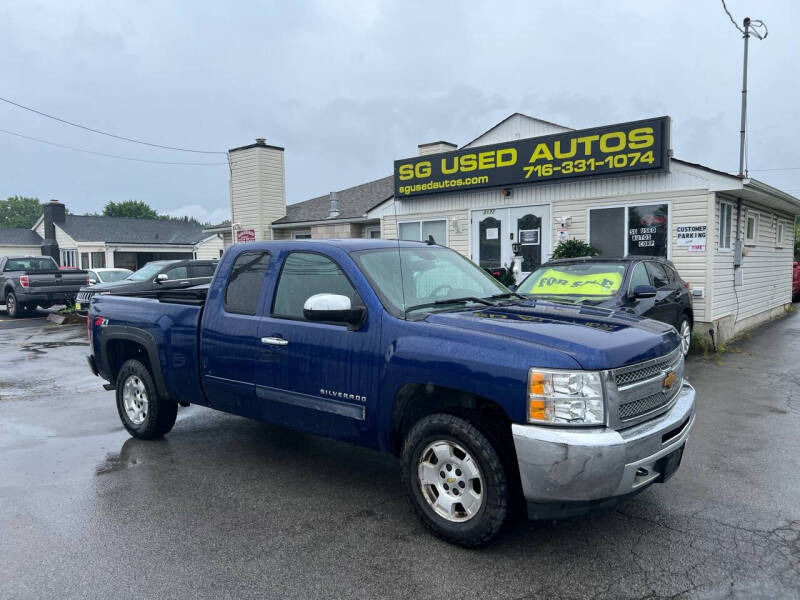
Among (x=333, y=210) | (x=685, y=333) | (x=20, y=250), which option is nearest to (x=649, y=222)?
(x=685, y=333)

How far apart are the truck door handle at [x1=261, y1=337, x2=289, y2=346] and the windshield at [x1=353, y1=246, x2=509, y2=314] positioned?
0.79m

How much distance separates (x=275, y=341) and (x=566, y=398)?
2.21 metres

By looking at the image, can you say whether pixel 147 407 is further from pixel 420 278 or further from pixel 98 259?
pixel 98 259

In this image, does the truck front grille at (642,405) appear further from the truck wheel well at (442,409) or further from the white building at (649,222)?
the white building at (649,222)

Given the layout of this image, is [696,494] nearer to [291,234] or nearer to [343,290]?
[343,290]

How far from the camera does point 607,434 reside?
10.7 ft

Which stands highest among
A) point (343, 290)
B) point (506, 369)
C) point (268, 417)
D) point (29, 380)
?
point (343, 290)

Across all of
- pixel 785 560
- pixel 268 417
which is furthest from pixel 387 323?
pixel 785 560

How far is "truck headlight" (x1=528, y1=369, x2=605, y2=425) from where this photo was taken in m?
3.27

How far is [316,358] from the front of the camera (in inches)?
169

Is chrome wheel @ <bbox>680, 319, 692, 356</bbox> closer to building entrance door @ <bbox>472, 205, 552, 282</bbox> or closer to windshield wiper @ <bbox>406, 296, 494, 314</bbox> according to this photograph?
building entrance door @ <bbox>472, 205, 552, 282</bbox>

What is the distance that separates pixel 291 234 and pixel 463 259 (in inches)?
716

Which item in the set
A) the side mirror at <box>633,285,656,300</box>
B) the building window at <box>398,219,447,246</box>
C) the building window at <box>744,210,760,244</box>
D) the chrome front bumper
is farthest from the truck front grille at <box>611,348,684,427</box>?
the building window at <box>744,210,760,244</box>

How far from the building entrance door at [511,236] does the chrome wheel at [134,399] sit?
29.2 ft
